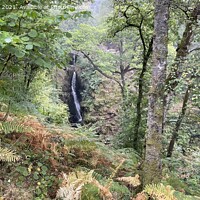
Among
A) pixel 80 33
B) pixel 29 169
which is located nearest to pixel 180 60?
pixel 29 169

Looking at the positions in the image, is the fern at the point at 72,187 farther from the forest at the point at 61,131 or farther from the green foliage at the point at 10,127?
the green foliage at the point at 10,127

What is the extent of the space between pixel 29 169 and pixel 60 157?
0.59m

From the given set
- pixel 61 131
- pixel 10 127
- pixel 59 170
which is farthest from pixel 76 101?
pixel 10 127

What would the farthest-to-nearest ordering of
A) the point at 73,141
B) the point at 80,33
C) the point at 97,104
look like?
the point at 97,104 < the point at 80,33 < the point at 73,141

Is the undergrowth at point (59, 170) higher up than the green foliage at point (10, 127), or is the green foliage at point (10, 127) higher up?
the green foliage at point (10, 127)

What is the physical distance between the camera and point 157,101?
311 cm

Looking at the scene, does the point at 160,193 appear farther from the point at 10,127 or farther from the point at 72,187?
the point at 10,127

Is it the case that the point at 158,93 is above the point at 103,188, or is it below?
above

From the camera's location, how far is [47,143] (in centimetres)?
333

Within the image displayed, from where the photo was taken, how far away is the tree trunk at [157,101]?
3.00 m

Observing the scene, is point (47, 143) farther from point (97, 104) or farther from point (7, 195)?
point (97, 104)

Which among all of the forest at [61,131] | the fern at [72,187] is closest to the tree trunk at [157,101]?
the forest at [61,131]

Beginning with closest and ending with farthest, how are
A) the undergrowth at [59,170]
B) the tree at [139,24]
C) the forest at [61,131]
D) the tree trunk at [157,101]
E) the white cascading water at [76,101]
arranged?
the forest at [61,131] < the undergrowth at [59,170] < the tree trunk at [157,101] < the tree at [139,24] < the white cascading water at [76,101]

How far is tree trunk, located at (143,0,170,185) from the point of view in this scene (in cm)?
300
